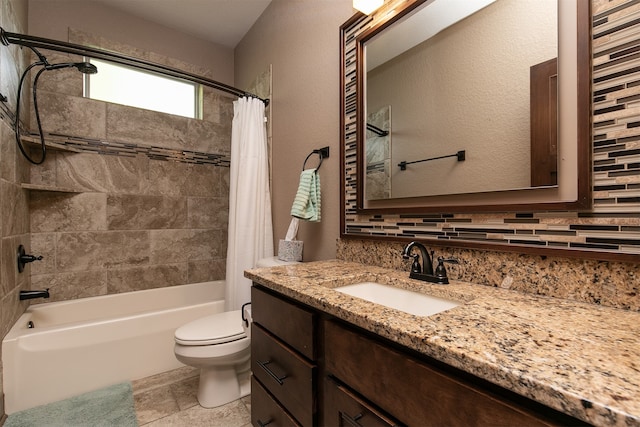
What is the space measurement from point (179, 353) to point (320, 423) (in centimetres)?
100

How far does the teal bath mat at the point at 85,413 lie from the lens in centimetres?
144

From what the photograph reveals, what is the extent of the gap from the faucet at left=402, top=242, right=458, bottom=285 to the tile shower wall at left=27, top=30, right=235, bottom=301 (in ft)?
7.48

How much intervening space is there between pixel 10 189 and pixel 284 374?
1.91 metres

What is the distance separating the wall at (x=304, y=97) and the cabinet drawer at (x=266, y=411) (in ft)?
2.54

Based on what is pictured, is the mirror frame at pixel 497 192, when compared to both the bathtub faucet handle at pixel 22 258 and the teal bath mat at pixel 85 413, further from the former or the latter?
the bathtub faucet handle at pixel 22 258

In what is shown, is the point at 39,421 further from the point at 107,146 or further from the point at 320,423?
the point at 107,146

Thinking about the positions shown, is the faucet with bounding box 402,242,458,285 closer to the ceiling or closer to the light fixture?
the light fixture

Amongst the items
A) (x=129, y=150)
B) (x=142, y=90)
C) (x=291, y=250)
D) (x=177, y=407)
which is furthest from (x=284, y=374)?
(x=142, y=90)

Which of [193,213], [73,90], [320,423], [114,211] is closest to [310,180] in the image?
[320,423]

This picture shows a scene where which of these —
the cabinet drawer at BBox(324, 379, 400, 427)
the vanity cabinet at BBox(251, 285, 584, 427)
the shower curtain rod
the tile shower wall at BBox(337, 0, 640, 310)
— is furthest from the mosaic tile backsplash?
the shower curtain rod

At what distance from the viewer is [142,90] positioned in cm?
261

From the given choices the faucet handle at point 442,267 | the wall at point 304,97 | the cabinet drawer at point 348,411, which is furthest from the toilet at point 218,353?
the faucet handle at point 442,267

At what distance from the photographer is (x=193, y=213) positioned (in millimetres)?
2744

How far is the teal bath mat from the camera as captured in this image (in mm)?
1443
